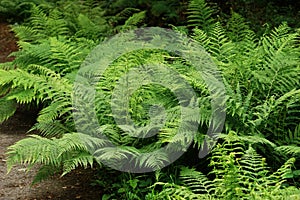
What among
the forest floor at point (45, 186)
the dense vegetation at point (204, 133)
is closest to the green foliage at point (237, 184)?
the dense vegetation at point (204, 133)

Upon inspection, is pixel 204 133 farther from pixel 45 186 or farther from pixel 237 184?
pixel 45 186

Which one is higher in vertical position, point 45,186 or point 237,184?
point 237,184

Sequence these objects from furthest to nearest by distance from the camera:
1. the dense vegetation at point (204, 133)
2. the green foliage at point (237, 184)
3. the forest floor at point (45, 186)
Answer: the forest floor at point (45, 186) < the dense vegetation at point (204, 133) < the green foliage at point (237, 184)

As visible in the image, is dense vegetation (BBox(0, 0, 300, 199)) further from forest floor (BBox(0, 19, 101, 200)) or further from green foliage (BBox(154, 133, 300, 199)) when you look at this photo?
forest floor (BBox(0, 19, 101, 200))

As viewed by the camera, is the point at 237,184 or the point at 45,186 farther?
the point at 45,186

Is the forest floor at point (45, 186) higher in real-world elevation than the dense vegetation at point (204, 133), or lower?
lower

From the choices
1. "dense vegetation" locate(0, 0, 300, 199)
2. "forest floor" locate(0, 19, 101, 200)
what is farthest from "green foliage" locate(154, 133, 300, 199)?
"forest floor" locate(0, 19, 101, 200)

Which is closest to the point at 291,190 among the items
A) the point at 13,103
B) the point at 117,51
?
the point at 117,51

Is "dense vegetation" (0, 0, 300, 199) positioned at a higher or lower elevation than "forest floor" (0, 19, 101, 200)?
higher

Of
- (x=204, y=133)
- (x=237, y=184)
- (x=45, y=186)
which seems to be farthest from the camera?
(x=45, y=186)

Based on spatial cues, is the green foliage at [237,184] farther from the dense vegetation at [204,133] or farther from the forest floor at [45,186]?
the forest floor at [45,186]

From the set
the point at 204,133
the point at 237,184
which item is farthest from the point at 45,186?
the point at 237,184

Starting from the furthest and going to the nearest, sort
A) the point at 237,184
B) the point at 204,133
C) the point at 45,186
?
the point at 45,186
the point at 204,133
the point at 237,184

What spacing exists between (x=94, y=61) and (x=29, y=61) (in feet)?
3.45
